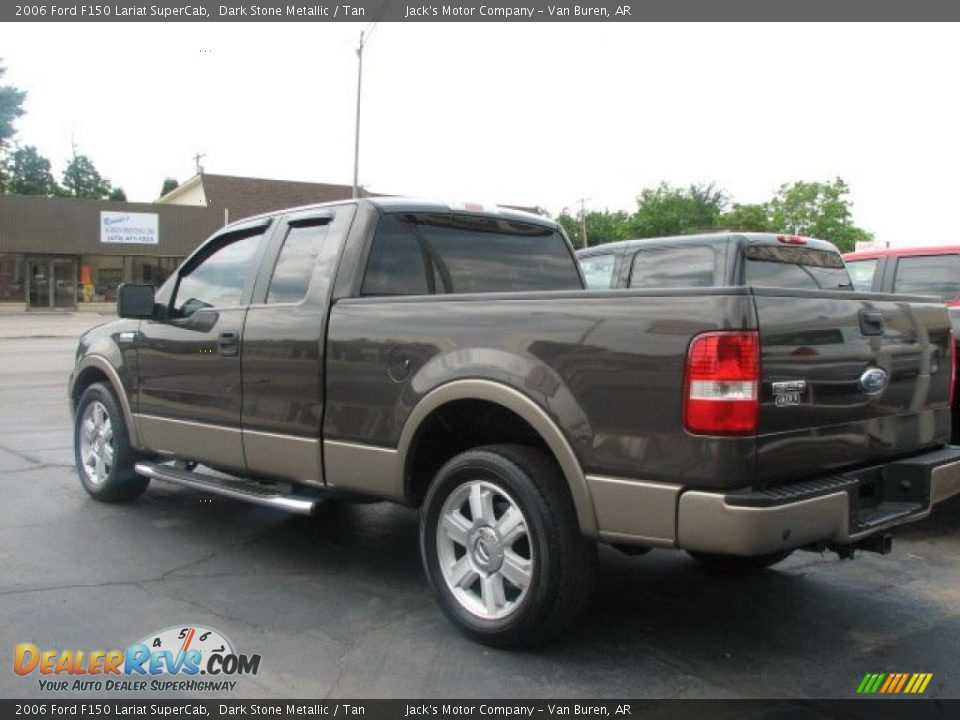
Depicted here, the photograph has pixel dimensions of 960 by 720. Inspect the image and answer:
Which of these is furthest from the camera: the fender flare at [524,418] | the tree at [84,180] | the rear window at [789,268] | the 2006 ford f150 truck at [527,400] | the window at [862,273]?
the tree at [84,180]

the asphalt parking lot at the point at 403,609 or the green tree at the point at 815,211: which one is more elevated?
the green tree at the point at 815,211

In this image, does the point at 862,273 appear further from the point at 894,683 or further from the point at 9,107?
the point at 9,107

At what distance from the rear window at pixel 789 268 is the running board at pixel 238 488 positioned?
4179 mm

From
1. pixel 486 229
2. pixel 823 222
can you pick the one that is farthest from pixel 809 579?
pixel 823 222

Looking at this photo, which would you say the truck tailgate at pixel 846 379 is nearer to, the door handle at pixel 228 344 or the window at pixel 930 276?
the door handle at pixel 228 344

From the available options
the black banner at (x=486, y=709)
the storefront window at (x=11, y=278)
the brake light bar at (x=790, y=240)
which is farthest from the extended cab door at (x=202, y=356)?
the storefront window at (x=11, y=278)

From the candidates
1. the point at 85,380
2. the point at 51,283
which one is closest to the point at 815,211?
the point at 51,283

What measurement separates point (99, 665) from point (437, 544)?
146 cm

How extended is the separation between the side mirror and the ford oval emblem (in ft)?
13.7

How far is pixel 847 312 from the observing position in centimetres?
352

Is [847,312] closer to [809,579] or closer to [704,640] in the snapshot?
[704,640]

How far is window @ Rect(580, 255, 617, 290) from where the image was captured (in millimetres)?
8156

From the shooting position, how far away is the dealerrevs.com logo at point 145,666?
344cm

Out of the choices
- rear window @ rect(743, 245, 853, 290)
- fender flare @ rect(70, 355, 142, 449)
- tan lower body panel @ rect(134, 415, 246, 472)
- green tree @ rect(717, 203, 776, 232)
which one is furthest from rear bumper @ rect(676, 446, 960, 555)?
green tree @ rect(717, 203, 776, 232)
